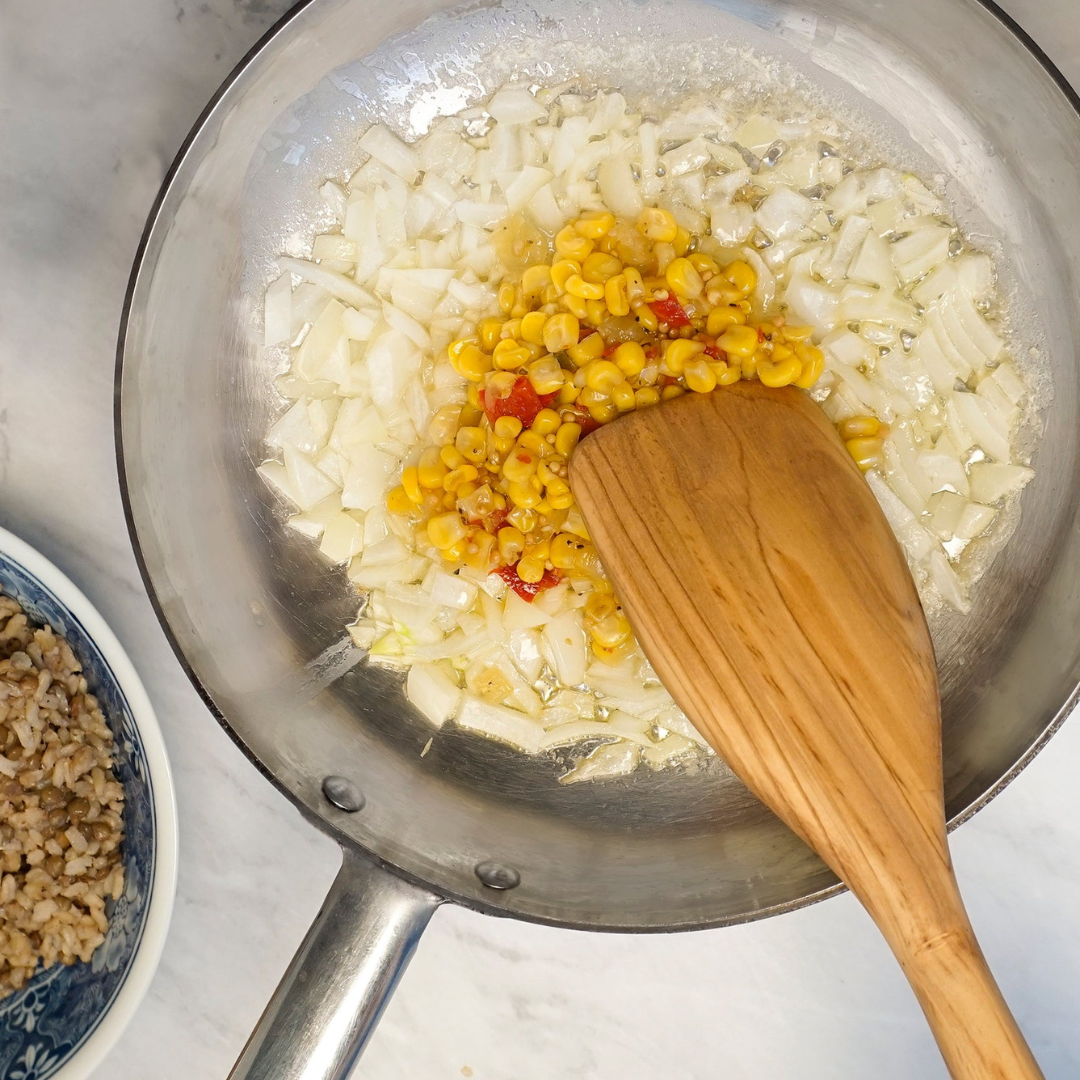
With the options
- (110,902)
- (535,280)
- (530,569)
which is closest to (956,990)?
(530,569)

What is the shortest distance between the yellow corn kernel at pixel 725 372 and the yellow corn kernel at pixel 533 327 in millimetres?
249

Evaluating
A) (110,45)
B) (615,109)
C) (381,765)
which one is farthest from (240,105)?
(381,765)

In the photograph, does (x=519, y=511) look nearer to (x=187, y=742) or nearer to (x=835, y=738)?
(x=835, y=738)

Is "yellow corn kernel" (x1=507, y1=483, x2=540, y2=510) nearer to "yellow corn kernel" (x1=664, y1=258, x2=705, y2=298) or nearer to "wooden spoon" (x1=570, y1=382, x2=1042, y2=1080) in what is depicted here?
"wooden spoon" (x1=570, y1=382, x2=1042, y2=1080)

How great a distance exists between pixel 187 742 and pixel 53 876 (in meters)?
0.27

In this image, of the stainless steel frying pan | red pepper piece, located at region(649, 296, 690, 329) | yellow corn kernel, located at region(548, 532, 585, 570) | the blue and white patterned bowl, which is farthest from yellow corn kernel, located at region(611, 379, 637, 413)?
the blue and white patterned bowl

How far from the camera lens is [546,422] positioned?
1255mm

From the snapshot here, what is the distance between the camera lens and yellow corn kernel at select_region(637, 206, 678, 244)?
126 centimetres

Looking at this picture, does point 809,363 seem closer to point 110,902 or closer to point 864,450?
point 864,450

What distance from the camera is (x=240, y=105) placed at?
1212 mm

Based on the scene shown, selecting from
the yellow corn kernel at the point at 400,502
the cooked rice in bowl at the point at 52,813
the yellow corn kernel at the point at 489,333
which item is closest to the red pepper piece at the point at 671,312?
the yellow corn kernel at the point at 489,333

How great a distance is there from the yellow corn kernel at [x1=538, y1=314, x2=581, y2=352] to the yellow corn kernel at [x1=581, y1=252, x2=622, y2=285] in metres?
0.07

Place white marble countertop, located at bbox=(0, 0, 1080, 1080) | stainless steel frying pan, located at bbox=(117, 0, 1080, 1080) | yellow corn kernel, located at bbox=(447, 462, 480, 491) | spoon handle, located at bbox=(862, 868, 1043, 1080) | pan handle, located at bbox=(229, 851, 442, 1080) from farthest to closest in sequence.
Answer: white marble countertop, located at bbox=(0, 0, 1080, 1080), yellow corn kernel, located at bbox=(447, 462, 480, 491), stainless steel frying pan, located at bbox=(117, 0, 1080, 1080), pan handle, located at bbox=(229, 851, 442, 1080), spoon handle, located at bbox=(862, 868, 1043, 1080)

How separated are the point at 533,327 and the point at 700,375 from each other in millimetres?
252
